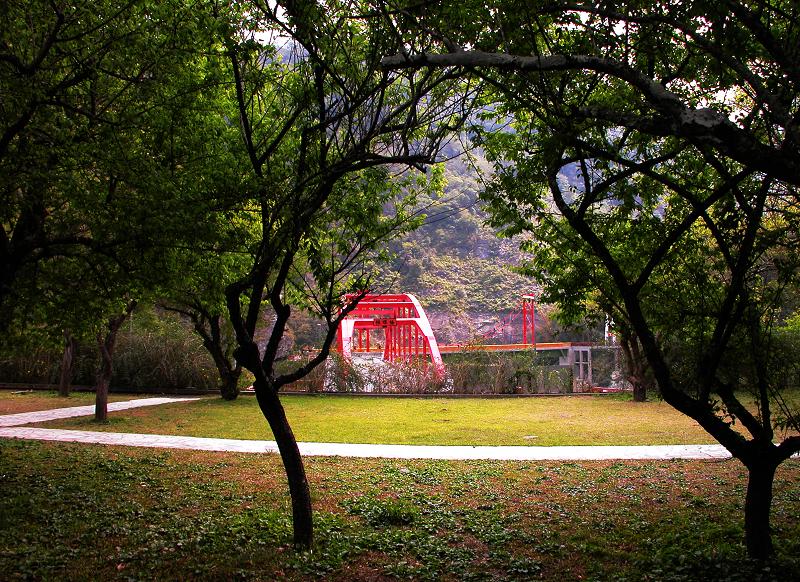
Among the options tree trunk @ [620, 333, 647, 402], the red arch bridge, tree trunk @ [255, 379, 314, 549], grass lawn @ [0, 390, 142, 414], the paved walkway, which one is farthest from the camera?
the red arch bridge

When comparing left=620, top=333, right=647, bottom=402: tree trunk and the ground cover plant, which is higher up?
left=620, top=333, right=647, bottom=402: tree trunk

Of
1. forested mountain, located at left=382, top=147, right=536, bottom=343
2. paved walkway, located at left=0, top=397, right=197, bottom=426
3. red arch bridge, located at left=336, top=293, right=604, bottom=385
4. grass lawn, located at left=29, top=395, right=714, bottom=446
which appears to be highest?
forested mountain, located at left=382, top=147, right=536, bottom=343

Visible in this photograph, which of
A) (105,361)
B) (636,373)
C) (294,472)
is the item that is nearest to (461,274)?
(636,373)

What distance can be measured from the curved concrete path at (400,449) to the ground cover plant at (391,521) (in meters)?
0.63

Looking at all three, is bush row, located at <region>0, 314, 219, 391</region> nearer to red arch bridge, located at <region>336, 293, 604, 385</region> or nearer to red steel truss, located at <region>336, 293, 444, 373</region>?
red arch bridge, located at <region>336, 293, 604, 385</region>

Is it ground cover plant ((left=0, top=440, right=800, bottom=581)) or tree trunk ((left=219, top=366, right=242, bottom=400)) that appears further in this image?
tree trunk ((left=219, top=366, right=242, bottom=400))

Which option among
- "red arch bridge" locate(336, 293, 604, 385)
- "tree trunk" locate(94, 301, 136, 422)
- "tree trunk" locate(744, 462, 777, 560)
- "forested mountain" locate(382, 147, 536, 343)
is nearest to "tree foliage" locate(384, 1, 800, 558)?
"tree trunk" locate(744, 462, 777, 560)

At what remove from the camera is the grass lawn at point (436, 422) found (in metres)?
11.5

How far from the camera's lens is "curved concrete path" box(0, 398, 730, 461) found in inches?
379

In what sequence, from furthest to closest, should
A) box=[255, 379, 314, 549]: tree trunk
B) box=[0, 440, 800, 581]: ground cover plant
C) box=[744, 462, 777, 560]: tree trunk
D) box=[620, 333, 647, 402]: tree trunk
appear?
box=[620, 333, 647, 402]: tree trunk, box=[255, 379, 314, 549]: tree trunk, box=[0, 440, 800, 581]: ground cover plant, box=[744, 462, 777, 560]: tree trunk

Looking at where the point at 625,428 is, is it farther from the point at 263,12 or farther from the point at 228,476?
the point at 263,12

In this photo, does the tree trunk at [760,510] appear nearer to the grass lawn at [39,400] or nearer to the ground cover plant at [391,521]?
the ground cover plant at [391,521]

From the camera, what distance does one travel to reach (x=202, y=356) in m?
21.0

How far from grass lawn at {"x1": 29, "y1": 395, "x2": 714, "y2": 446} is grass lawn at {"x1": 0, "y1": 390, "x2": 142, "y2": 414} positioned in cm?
240
